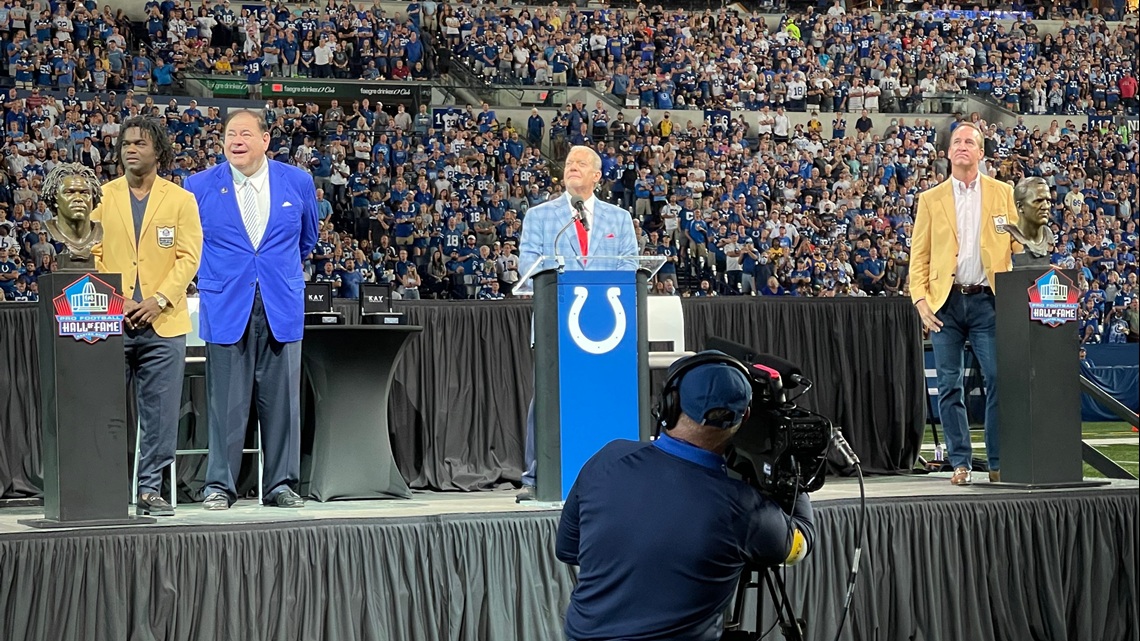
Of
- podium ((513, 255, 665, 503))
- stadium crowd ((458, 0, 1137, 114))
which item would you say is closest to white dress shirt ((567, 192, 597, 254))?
podium ((513, 255, 665, 503))

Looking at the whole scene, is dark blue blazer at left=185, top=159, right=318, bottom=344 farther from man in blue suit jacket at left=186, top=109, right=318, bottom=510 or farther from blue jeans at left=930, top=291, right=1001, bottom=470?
blue jeans at left=930, top=291, right=1001, bottom=470

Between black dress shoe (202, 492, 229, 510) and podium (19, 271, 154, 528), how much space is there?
2.70ft

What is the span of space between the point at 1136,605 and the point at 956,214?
2080mm

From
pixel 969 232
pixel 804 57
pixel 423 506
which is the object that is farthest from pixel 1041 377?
pixel 804 57

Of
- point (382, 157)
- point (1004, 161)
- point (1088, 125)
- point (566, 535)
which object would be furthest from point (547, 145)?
point (566, 535)

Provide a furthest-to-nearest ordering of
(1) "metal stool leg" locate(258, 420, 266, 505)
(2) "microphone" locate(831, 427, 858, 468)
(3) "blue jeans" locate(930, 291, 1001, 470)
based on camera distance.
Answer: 1. (3) "blue jeans" locate(930, 291, 1001, 470)
2. (1) "metal stool leg" locate(258, 420, 266, 505)
3. (2) "microphone" locate(831, 427, 858, 468)

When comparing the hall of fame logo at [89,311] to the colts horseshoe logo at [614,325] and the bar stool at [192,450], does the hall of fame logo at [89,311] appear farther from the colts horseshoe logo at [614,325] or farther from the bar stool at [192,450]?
the colts horseshoe logo at [614,325]

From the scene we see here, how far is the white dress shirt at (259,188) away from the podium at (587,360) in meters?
1.32

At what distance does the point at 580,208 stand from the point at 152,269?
1.91m

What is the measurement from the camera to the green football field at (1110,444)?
9648mm

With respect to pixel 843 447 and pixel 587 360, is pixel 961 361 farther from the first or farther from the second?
pixel 843 447

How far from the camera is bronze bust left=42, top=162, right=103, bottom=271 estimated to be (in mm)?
4852

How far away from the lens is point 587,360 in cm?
531

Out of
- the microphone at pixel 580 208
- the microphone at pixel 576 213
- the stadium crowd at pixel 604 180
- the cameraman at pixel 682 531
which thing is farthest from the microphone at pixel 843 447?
the stadium crowd at pixel 604 180
